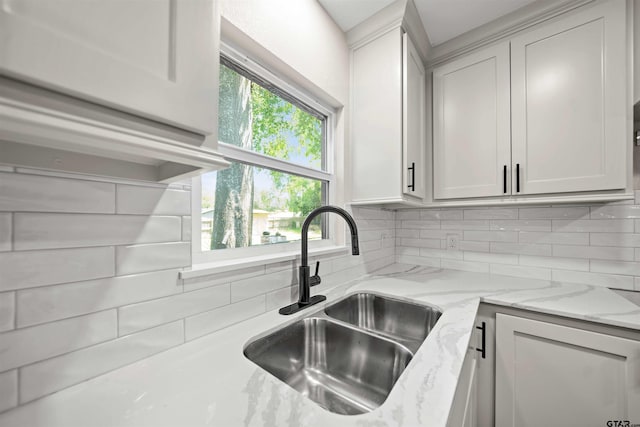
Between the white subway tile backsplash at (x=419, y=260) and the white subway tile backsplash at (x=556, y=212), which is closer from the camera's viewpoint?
the white subway tile backsplash at (x=556, y=212)

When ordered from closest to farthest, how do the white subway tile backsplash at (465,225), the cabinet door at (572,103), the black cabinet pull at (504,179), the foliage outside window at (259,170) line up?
1. the foliage outside window at (259,170)
2. the cabinet door at (572,103)
3. the black cabinet pull at (504,179)
4. the white subway tile backsplash at (465,225)

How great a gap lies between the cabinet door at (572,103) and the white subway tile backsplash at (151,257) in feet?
5.51

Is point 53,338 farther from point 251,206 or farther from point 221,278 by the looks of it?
point 251,206

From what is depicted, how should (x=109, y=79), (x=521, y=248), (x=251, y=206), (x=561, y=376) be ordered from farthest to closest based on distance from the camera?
(x=521, y=248) → (x=251, y=206) → (x=561, y=376) → (x=109, y=79)

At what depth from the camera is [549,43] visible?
130 centimetres

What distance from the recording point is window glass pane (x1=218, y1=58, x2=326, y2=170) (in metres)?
1.03

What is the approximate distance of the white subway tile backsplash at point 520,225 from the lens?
1.53 m

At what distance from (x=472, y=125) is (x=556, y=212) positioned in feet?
2.43

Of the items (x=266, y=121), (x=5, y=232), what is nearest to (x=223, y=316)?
(x=5, y=232)

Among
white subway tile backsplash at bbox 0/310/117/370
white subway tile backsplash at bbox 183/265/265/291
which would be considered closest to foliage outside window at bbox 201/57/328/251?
white subway tile backsplash at bbox 183/265/265/291

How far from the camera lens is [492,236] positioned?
1695 millimetres

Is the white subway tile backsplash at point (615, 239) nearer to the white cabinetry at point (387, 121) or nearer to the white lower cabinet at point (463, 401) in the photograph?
the white cabinetry at point (387, 121)

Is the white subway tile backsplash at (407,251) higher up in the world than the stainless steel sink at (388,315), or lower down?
higher up

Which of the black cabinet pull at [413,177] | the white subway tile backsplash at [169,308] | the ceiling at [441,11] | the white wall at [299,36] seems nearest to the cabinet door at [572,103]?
the ceiling at [441,11]
